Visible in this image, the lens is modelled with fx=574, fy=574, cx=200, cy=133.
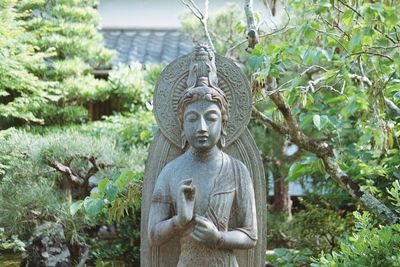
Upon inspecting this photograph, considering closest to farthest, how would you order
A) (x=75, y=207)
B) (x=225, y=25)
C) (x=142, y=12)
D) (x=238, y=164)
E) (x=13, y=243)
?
(x=238, y=164) < (x=75, y=207) < (x=13, y=243) < (x=225, y=25) < (x=142, y=12)

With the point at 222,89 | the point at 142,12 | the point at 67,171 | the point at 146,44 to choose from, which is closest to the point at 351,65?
the point at 222,89

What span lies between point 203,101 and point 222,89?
262 millimetres

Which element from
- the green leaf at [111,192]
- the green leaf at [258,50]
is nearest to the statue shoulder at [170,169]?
the green leaf at [111,192]

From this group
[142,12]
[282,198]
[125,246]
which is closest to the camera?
[125,246]

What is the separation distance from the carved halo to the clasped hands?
1.72 ft

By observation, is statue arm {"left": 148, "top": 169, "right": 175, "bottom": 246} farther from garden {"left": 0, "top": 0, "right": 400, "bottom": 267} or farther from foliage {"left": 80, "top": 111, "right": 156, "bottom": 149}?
foliage {"left": 80, "top": 111, "right": 156, "bottom": 149}

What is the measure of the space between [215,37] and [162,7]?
15.1 ft

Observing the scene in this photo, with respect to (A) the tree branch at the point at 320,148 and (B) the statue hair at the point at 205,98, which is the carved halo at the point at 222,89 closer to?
(B) the statue hair at the point at 205,98

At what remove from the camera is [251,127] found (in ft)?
26.0

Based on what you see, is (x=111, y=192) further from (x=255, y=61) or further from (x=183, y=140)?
(x=255, y=61)

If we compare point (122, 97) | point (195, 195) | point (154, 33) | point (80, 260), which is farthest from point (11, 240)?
point (154, 33)

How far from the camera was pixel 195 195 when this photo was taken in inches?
132

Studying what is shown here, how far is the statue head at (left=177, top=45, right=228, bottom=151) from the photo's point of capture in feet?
11.1

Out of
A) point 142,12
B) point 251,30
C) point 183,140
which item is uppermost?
point 142,12
